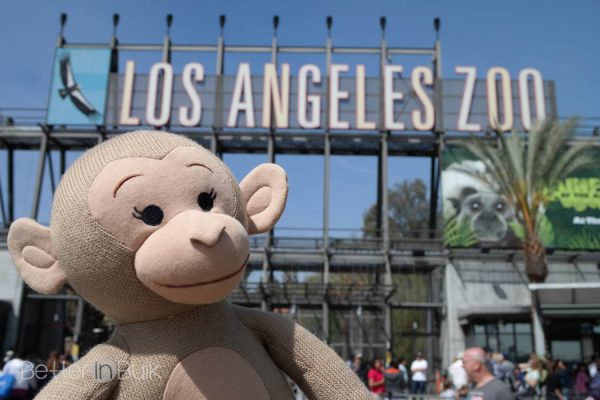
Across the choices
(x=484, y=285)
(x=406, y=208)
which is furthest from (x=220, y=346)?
(x=406, y=208)

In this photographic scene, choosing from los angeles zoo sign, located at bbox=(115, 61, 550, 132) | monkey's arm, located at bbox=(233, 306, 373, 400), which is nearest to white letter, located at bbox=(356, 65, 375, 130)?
los angeles zoo sign, located at bbox=(115, 61, 550, 132)

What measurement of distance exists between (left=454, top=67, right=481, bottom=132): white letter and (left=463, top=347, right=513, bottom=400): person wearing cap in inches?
672

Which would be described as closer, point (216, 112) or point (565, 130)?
point (565, 130)

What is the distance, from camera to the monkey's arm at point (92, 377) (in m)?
2.12

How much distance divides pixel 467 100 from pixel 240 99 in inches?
329

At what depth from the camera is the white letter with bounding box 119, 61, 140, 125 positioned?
20.4 metres

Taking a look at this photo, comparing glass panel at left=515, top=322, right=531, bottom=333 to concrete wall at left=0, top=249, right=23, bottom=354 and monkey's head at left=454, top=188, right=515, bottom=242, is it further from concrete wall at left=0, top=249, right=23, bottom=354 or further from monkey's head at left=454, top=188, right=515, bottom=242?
concrete wall at left=0, top=249, right=23, bottom=354

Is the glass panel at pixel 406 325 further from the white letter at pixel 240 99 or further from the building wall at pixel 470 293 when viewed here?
the white letter at pixel 240 99

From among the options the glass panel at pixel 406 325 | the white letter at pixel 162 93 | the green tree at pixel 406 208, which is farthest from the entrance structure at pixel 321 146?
the green tree at pixel 406 208

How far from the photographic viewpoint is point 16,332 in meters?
17.2

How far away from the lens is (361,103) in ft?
67.6

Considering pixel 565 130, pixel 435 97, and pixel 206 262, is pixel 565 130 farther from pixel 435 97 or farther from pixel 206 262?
pixel 206 262

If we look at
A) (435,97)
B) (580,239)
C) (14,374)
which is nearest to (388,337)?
(580,239)

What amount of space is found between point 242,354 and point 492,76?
21.0 meters
